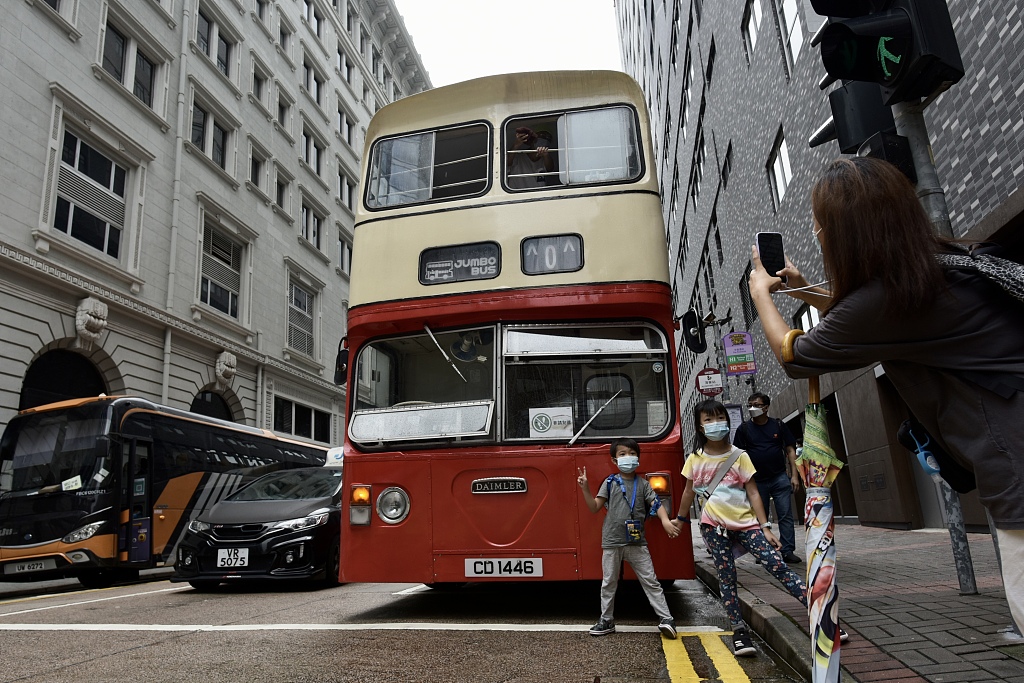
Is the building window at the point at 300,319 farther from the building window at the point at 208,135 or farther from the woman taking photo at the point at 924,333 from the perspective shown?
the woman taking photo at the point at 924,333

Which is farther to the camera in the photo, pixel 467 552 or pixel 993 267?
pixel 467 552

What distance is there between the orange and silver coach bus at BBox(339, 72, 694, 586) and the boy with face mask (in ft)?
1.44

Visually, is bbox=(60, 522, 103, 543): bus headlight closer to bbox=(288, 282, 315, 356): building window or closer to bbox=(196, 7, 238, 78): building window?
bbox=(288, 282, 315, 356): building window

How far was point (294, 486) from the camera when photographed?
988 cm

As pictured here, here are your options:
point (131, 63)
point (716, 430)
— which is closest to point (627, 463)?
point (716, 430)

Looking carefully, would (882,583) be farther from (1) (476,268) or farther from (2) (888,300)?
(2) (888,300)

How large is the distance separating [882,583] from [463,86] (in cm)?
573

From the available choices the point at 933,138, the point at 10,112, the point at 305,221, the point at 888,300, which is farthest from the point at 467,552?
the point at 305,221

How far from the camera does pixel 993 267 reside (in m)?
1.95

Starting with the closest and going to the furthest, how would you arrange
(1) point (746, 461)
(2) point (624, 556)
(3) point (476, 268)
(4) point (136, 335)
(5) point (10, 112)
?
(1) point (746, 461), (2) point (624, 556), (3) point (476, 268), (5) point (10, 112), (4) point (136, 335)

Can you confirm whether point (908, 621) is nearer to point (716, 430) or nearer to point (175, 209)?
point (716, 430)

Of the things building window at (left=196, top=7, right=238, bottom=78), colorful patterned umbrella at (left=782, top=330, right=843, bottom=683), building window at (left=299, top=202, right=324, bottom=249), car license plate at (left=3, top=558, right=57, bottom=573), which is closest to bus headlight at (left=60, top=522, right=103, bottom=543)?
car license plate at (left=3, top=558, right=57, bottom=573)

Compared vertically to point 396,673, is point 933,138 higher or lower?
higher

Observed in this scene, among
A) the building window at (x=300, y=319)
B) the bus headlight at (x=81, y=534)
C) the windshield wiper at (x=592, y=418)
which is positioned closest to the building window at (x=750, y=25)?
the windshield wiper at (x=592, y=418)
